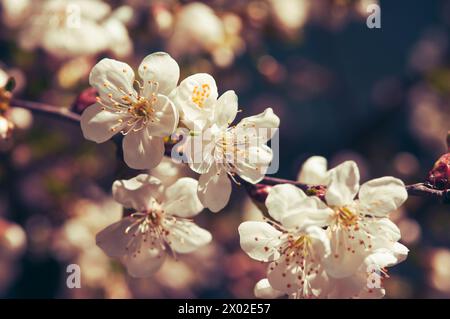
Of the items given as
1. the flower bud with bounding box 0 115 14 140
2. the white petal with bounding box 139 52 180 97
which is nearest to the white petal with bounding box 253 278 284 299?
the white petal with bounding box 139 52 180 97

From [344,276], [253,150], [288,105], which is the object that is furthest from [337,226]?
[288,105]

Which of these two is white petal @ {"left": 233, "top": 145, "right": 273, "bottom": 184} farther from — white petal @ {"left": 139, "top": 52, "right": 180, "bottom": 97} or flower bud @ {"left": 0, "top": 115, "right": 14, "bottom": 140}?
flower bud @ {"left": 0, "top": 115, "right": 14, "bottom": 140}

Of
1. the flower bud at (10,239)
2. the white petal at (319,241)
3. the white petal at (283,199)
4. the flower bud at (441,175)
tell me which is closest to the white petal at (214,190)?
the white petal at (283,199)

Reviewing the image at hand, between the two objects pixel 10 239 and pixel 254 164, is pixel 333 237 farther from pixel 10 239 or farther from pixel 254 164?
pixel 10 239

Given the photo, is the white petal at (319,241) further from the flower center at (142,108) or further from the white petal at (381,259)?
the flower center at (142,108)

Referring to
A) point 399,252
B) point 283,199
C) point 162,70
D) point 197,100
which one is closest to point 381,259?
point 399,252

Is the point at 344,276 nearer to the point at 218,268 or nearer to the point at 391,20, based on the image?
the point at 218,268
